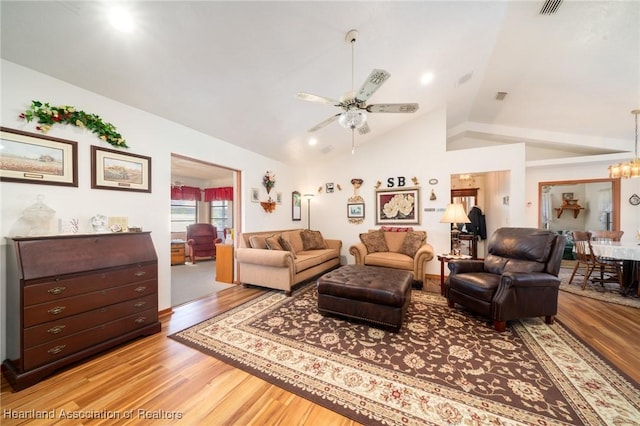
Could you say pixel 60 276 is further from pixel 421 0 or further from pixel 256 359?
pixel 421 0

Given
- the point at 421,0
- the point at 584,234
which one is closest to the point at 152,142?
the point at 421,0

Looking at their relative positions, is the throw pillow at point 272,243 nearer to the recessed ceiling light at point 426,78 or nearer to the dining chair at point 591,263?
the recessed ceiling light at point 426,78

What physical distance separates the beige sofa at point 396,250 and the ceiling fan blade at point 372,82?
9.61 ft

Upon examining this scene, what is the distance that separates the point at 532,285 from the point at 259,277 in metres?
3.62

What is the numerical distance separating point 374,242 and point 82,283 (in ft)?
14.0

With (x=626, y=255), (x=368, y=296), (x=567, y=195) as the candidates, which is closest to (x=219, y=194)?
→ (x=368, y=296)

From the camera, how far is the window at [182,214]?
7.32 metres

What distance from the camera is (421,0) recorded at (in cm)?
224

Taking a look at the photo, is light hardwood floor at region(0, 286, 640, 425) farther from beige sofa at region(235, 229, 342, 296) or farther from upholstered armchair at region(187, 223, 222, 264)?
upholstered armchair at region(187, 223, 222, 264)

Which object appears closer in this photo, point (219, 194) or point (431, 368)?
point (431, 368)

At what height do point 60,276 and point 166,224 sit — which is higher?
point 166,224

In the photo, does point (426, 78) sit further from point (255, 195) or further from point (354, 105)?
point (255, 195)

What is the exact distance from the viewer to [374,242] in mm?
4691

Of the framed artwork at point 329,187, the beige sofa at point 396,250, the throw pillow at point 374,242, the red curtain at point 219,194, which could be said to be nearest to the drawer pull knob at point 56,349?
the beige sofa at point 396,250
